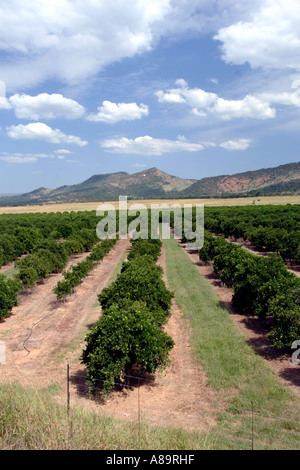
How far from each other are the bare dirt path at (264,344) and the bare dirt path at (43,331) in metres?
8.09

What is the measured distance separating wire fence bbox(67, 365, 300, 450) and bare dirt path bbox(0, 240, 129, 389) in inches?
84.2

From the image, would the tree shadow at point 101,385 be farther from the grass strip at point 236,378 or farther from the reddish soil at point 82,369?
the grass strip at point 236,378

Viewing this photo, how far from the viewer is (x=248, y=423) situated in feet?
30.6

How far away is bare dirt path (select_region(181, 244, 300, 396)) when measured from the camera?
12.0 meters

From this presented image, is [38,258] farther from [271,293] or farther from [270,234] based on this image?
[270,234]

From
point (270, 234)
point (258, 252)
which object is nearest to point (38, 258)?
point (270, 234)

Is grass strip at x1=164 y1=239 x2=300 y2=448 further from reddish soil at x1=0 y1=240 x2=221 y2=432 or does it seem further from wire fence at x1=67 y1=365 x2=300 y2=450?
reddish soil at x1=0 y1=240 x2=221 y2=432

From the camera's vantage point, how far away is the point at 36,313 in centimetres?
2053

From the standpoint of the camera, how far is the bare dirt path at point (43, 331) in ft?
42.5

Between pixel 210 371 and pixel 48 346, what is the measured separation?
7.86 meters

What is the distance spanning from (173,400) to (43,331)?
934cm

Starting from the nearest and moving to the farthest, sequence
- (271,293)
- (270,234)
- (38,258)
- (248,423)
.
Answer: (248,423)
(271,293)
(38,258)
(270,234)
